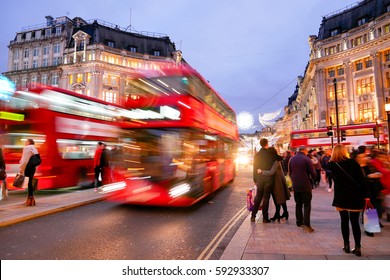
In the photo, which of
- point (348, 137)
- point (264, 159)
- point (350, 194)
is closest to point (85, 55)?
point (348, 137)

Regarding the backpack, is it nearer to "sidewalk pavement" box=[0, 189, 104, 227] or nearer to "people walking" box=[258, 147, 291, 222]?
"sidewalk pavement" box=[0, 189, 104, 227]

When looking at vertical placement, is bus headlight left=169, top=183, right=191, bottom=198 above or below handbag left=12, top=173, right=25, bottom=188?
below

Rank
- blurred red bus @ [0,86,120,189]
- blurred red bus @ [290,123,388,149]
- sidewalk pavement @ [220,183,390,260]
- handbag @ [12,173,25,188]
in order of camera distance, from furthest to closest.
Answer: blurred red bus @ [290,123,388,149]
blurred red bus @ [0,86,120,189]
handbag @ [12,173,25,188]
sidewalk pavement @ [220,183,390,260]

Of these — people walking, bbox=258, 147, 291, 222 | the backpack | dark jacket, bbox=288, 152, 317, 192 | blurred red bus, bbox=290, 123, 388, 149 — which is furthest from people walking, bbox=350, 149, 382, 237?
blurred red bus, bbox=290, 123, 388, 149

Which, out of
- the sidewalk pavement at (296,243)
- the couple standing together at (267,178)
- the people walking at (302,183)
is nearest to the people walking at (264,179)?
the couple standing together at (267,178)

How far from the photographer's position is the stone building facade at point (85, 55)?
52.1 m

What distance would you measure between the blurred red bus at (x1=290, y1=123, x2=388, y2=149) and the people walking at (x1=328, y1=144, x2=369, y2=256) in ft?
75.7

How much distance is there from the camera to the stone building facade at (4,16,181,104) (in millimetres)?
52062

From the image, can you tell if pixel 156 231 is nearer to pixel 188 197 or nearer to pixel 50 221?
pixel 188 197

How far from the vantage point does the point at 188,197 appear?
25.9ft

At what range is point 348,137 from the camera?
93.2ft

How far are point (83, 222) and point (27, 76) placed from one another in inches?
2399

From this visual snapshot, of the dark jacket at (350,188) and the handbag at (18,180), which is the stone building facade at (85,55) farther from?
the dark jacket at (350,188)

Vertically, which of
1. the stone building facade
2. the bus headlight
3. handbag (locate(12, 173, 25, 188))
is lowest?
the bus headlight
